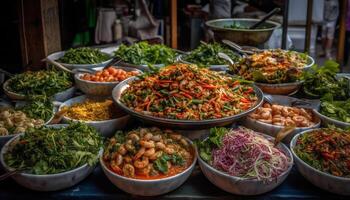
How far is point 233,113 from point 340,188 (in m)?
0.85

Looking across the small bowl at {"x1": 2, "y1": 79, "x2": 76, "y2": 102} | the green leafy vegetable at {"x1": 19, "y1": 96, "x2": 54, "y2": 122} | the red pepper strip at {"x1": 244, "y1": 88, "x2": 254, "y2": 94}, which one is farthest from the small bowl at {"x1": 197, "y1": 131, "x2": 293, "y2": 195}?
the small bowl at {"x1": 2, "y1": 79, "x2": 76, "y2": 102}

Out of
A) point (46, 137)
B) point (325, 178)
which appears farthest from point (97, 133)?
point (325, 178)

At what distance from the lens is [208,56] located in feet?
14.0

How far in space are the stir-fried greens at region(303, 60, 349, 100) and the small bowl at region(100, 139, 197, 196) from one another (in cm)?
160

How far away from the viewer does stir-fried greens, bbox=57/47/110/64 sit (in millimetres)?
4176

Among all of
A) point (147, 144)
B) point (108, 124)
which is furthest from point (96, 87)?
point (147, 144)

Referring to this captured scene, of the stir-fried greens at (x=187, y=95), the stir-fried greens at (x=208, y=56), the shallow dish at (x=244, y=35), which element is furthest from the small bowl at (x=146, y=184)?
the shallow dish at (x=244, y=35)

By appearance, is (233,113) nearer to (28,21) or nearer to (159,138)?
(159,138)

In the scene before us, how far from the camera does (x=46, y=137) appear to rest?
8.24 ft

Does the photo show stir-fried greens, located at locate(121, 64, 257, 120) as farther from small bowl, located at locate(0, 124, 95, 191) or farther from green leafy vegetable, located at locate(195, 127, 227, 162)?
small bowl, located at locate(0, 124, 95, 191)

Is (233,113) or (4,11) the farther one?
(4,11)

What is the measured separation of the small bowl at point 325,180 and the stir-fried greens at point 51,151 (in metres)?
1.27

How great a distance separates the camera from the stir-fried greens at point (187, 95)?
9.27 ft

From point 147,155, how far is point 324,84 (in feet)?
6.02
